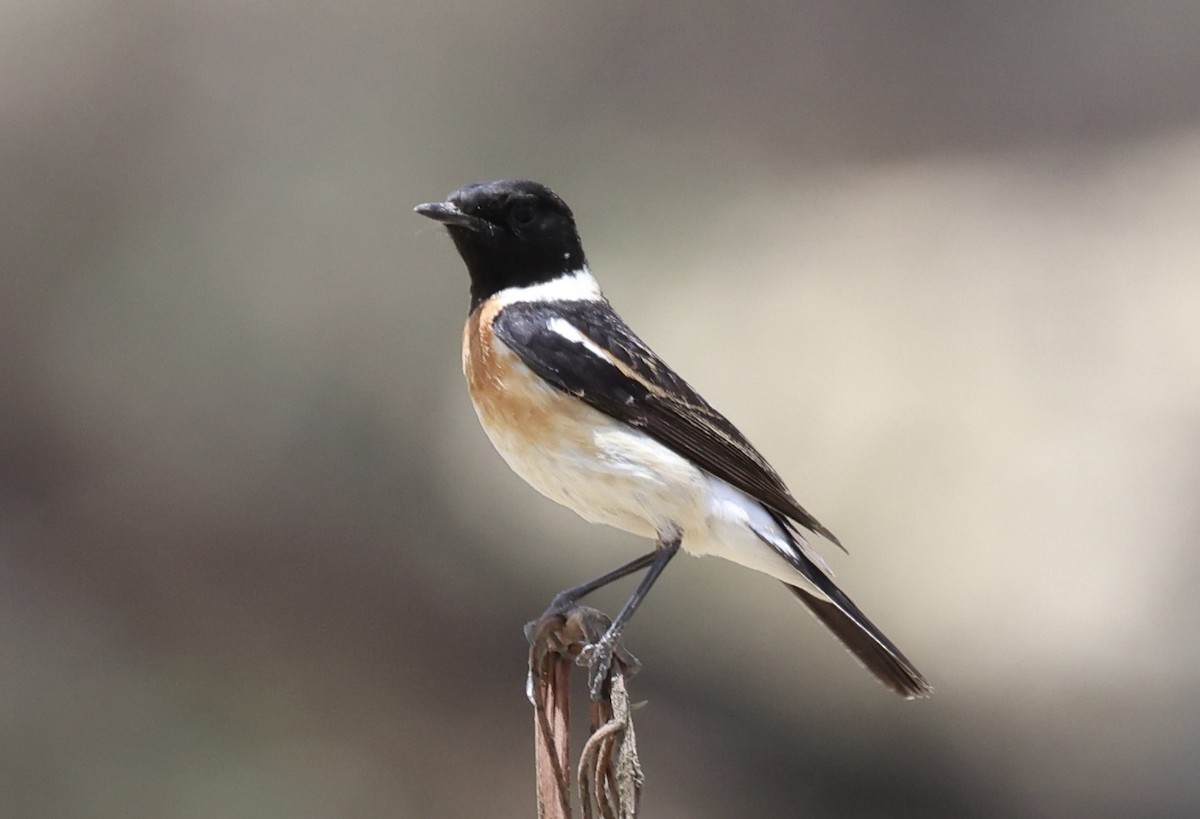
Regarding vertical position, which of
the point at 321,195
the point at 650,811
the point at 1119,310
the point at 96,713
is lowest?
the point at 96,713

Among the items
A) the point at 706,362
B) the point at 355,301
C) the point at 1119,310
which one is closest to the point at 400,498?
the point at 355,301

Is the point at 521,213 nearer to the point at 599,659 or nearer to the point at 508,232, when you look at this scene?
the point at 508,232

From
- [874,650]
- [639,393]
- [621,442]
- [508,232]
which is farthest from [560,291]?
[874,650]

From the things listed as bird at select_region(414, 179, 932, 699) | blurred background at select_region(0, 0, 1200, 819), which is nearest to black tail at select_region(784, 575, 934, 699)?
bird at select_region(414, 179, 932, 699)

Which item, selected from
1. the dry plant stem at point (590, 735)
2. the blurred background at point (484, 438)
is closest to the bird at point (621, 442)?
the dry plant stem at point (590, 735)

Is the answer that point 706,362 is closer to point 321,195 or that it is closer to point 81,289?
point 321,195

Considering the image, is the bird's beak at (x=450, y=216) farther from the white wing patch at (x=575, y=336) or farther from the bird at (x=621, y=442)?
the white wing patch at (x=575, y=336)

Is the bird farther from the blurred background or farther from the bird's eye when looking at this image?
the blurred background
